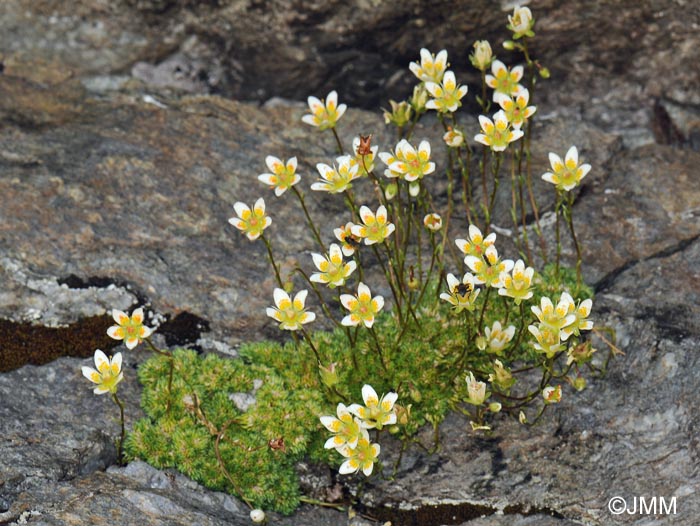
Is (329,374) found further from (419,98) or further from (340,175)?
(419,98)

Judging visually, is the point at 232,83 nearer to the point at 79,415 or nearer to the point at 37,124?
the point at 37,124

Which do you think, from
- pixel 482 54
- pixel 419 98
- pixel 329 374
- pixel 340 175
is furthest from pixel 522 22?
pixel 329 374

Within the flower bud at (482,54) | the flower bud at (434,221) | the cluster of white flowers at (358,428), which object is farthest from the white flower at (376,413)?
the flower bud at (482,54)

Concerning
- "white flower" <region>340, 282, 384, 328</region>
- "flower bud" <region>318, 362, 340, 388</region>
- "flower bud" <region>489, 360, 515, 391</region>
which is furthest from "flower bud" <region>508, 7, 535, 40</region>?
"flower bud" <region>318, 362, 340, 388</region>

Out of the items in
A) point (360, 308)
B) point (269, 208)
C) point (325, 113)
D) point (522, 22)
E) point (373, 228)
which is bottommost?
point (269, 208)

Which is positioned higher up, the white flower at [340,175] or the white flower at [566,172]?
the white flower at [340,175]

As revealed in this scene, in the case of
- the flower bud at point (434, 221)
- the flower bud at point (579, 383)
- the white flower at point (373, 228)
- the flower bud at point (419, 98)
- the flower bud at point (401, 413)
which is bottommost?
the flower bud at point (579, 383)

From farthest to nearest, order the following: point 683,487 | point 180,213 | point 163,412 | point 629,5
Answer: point 629,5 < point 180,213 < point 163,412 < point 683,487

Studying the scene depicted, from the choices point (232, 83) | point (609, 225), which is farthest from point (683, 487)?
point (232, 83)

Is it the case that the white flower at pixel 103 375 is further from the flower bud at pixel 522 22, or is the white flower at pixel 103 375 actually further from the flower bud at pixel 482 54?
the flower bud at pixel 522 22
